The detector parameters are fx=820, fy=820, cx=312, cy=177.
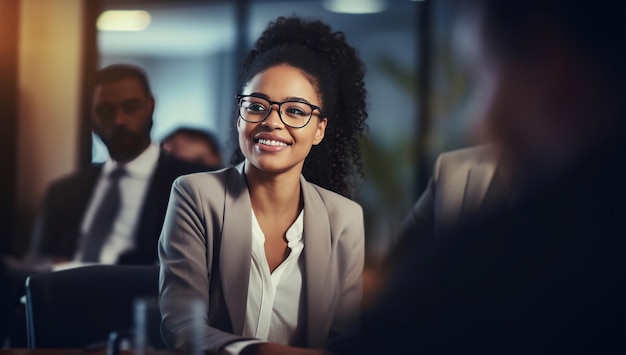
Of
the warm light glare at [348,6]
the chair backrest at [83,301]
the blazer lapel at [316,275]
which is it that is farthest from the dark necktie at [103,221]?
the warm light glare at [348,6]

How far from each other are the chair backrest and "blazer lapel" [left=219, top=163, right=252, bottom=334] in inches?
8.1

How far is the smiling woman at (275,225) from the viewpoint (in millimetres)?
1791

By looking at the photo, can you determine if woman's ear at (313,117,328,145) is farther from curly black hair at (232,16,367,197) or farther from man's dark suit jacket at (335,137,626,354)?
man's dark suit jacket at (335,137,626,354)

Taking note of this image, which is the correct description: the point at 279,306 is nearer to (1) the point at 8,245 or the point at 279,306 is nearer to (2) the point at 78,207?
(2) the point at 78,207

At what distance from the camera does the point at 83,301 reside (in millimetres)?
1896

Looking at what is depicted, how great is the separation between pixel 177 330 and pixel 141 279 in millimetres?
368

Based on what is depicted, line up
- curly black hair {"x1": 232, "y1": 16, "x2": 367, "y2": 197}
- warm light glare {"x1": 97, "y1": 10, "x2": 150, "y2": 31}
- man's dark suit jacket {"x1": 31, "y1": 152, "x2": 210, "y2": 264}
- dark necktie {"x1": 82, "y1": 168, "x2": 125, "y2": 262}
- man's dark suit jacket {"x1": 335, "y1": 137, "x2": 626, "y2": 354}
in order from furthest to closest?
warm light glare {"x1": 97, "y1": 10, "x2": 150, "y2": 31}
dark necktie {"x1": 82, "y1": 168, "x2": 125, "y2": 262}
man's dark suit jacket {"x1": 31, "y1": 152, "x2": 210, "y2": 264}
curly black hair {"x1": 232, "y1": 16, "x2": 367, "y2": 197}
man's dark suit jacket {"x1": 335, "y1": 137, "x2": 626, "y2": 354}

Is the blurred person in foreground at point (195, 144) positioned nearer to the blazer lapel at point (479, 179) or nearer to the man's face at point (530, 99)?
the blazer lapel at point (479, 179)

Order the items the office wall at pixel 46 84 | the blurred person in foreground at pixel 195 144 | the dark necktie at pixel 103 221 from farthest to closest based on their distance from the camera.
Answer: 1. the office wall at pixel 46 84
2. the blurred person in foreground at pixel 195 144
3. the dark necktie at pixel 103 221

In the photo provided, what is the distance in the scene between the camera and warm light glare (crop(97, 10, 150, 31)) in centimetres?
448

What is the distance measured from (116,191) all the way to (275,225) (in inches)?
38.3

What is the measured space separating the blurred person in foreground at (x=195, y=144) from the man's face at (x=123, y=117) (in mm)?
228

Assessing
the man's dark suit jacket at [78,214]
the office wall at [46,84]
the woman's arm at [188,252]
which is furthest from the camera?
the office wall at [46,84]

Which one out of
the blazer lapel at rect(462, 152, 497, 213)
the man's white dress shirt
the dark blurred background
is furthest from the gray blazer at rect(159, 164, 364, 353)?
the dark blurred background
